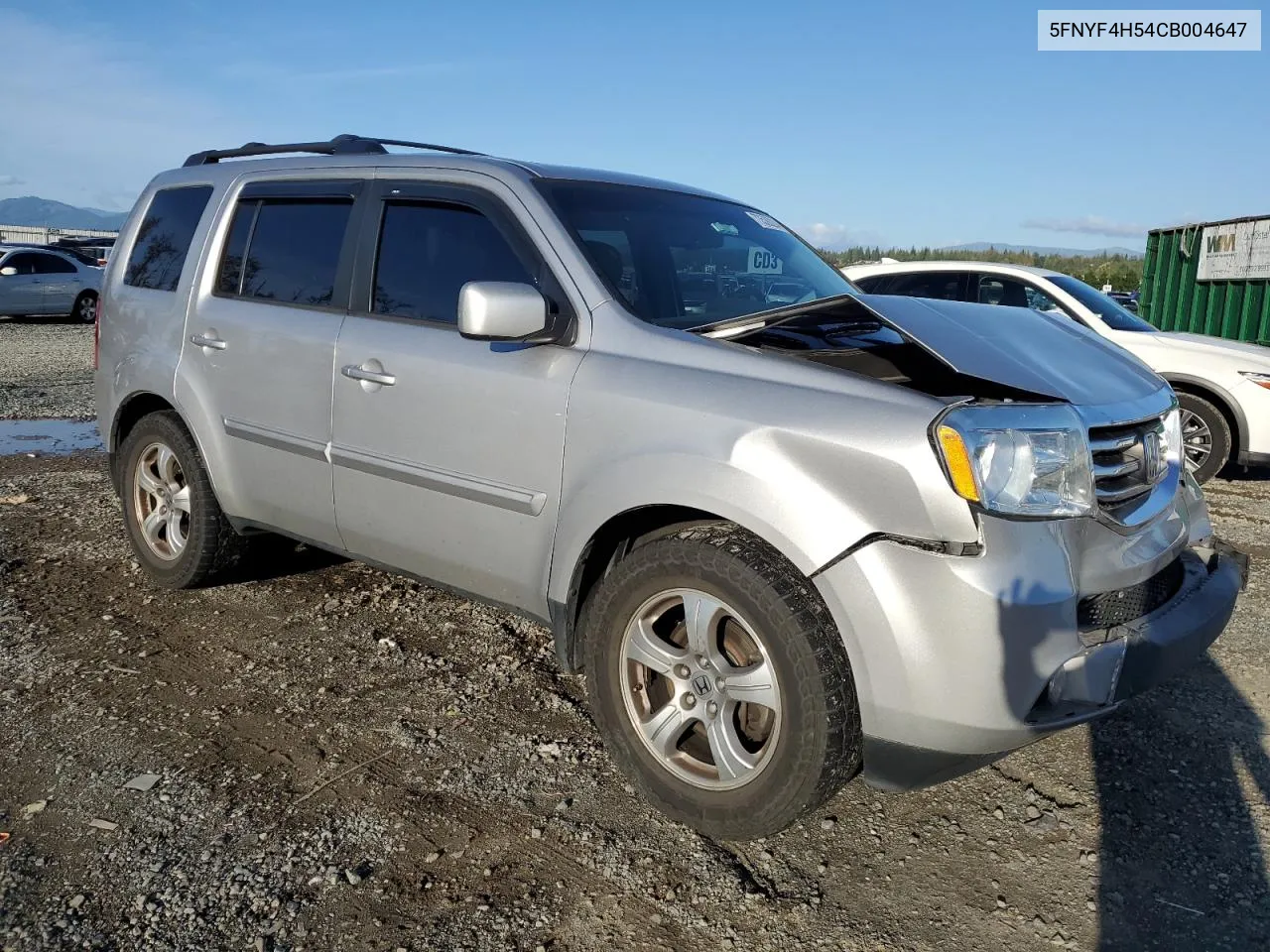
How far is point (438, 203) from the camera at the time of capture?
11.8ft

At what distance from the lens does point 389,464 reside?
3545mm

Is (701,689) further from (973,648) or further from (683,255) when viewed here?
(683,255)

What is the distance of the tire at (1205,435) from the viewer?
7.59 m

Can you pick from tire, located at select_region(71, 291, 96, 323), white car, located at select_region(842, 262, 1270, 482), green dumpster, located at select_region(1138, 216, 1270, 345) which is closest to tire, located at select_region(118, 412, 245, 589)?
white car, located at select_region(842, 262, 1270, 482)

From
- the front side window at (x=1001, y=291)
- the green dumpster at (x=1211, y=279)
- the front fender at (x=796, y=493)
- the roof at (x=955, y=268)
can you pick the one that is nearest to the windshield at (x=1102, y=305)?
the roof at (x=955, y=268)

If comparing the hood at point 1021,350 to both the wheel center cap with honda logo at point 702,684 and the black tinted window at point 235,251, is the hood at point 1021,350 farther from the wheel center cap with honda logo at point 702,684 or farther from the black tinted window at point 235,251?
the black tinted window at point 235,251

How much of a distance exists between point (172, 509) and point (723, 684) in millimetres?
3087

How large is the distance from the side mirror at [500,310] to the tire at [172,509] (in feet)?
6.74

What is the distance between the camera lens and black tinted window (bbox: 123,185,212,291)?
455 centimetres

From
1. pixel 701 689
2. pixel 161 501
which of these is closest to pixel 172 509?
pixel 161 501

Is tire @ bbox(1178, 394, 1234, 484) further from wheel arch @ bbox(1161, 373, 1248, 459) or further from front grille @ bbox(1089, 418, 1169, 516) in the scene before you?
front grille @ bbox(1089, 418, 1169, 516)

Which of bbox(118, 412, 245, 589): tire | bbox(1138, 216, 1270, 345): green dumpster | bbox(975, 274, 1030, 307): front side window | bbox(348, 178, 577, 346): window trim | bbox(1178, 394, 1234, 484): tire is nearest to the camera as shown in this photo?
bbox(348, 178, 577, 346): window trim

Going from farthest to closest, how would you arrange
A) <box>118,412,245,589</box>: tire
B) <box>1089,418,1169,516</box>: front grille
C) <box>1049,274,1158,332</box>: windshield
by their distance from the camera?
<box>1049,274,1158,332</box>: windshield
<box>118,412,245,589</box>: tire
<box>1089,418,1169,516</box>: front grille

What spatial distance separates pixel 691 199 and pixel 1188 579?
7.41 feet
